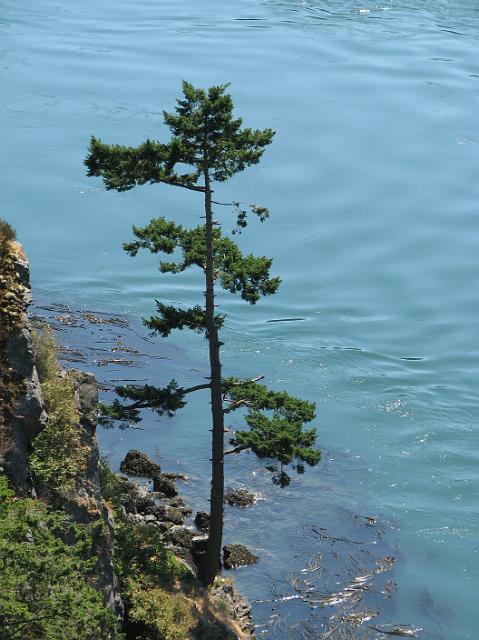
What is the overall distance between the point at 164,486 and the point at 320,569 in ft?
20.5

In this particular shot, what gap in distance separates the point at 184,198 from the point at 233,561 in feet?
97.7

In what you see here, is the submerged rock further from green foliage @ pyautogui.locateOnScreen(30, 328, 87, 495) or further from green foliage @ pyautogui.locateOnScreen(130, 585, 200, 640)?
green foliage @ pyautogui.locateOnScreen(30, 328, 87, 495)

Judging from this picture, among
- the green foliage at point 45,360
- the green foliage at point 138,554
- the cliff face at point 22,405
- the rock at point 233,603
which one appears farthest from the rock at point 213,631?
the green foliage at point 45,360

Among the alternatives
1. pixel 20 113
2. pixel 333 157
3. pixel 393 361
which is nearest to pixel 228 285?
pixel 393 361

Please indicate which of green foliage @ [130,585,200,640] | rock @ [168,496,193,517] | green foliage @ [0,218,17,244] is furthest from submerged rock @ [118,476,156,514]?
green foliage @ [0,218,17,244]

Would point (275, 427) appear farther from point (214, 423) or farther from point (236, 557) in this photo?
point (236, 557)

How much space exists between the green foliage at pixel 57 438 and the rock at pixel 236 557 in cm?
1253

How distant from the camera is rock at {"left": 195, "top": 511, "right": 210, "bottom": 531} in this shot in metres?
36.7

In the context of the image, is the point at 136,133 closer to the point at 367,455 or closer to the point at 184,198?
the point at 184,198

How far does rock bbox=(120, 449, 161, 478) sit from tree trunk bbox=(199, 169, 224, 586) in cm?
944

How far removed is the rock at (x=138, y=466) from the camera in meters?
40.4

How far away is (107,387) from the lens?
44875 millimetres

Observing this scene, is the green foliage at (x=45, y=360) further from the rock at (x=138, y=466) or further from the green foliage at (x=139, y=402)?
the rock at (x=138, y=466)

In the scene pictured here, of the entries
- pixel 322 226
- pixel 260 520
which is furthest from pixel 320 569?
pixel 322 226
